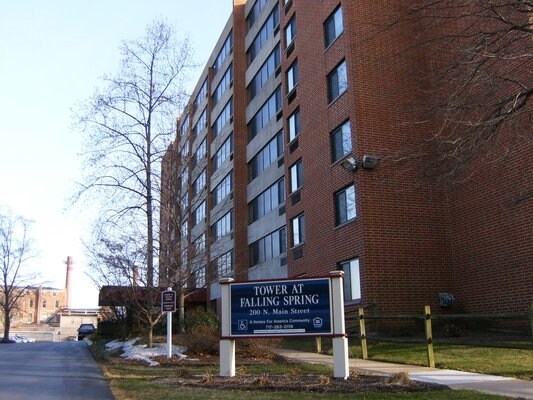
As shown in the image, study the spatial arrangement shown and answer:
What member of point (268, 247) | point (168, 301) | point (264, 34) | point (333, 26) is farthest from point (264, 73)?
point (168, 301)

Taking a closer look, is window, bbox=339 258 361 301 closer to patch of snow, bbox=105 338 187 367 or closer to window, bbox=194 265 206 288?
window, bbox=194 265 206 288

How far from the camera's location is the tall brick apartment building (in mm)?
17141

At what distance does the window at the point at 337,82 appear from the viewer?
21092 millimetres

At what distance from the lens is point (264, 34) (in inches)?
1340

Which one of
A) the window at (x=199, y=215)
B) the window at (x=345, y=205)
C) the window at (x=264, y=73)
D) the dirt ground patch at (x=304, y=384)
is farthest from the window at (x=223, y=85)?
the dirt ground patch at (x=304, y=384)

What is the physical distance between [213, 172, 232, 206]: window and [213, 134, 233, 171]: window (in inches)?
57.9

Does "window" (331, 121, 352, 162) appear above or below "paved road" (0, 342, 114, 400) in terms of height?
above

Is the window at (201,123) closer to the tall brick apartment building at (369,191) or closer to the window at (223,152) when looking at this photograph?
the window at (223,152)

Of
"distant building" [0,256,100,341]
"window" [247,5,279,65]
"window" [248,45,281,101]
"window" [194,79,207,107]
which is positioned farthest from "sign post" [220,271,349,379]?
"distant building" [0,256,100,341]

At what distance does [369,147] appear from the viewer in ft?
63.7

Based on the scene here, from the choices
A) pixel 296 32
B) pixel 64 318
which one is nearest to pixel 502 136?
pixel 296 32

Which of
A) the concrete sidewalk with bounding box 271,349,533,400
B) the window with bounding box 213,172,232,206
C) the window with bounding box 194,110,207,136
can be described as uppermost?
the window with bounding box 194,110,207,136

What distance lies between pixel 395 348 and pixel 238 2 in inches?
1179

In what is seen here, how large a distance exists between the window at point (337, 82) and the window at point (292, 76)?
4.47 m
